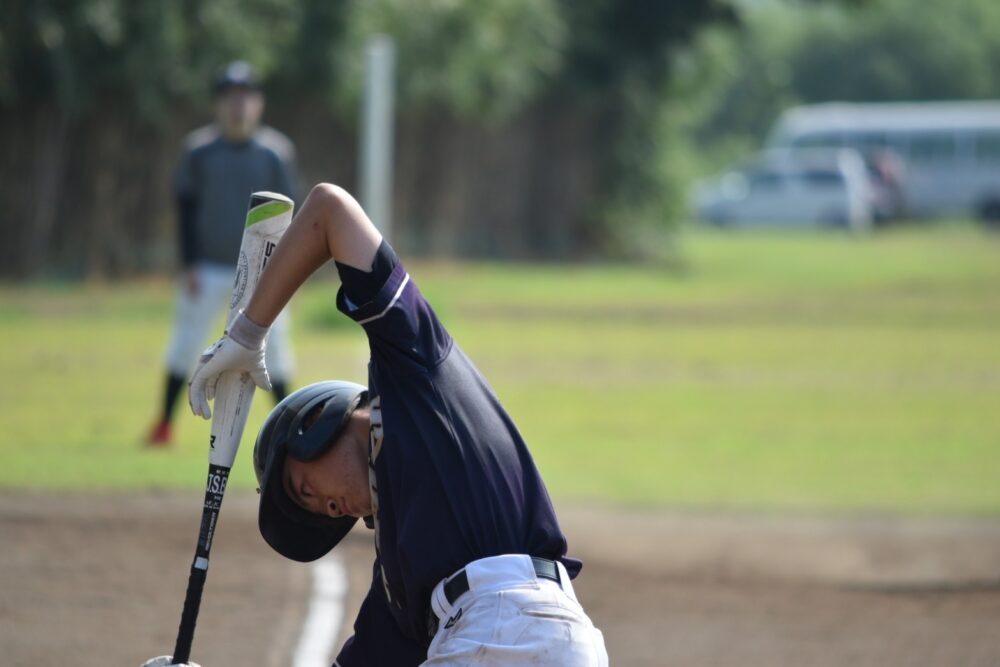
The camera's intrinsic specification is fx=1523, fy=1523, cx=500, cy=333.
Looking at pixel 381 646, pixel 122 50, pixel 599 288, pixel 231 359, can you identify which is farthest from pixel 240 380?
pixel 599 288

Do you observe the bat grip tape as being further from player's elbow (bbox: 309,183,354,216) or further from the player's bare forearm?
player's elbow (bbox: 309,183,354,216)

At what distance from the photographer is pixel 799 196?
4722 centimetres

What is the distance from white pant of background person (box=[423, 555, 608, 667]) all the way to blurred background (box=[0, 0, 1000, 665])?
2771 millimetres

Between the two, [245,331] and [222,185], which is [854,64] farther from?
[245,331]

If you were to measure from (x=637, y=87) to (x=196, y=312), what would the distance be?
23504mm

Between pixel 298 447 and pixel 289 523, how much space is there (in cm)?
29

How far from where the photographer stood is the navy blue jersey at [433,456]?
10.9 ft

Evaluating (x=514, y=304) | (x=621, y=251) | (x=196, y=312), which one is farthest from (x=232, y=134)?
(x=621, y=251)

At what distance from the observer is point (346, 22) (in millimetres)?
23953

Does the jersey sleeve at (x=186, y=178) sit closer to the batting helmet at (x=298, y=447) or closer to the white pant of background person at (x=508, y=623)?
the batting helmet at (x=298, y=447)

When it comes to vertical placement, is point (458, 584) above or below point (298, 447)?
below

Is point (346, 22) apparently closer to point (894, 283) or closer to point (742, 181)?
point (894, 283)

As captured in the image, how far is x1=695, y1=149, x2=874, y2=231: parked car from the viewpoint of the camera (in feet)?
151

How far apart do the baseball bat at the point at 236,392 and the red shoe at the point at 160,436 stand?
6702mm
